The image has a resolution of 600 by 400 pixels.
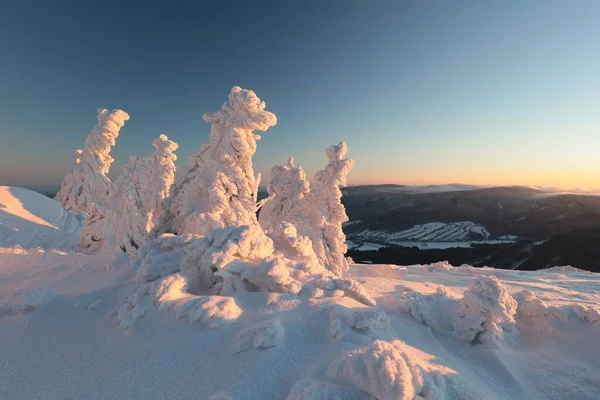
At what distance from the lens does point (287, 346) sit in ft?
17.7

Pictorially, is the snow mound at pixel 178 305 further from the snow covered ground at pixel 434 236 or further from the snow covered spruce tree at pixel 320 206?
the snow covered ground at pixel 434 236

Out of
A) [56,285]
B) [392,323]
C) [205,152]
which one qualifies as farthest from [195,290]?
[205,152]

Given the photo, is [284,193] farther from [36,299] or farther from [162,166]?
[36,299]

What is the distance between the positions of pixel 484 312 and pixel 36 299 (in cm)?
1134

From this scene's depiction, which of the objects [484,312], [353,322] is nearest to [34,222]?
Result: [353,322]

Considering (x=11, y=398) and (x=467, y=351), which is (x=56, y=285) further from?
(x=467, y=351)

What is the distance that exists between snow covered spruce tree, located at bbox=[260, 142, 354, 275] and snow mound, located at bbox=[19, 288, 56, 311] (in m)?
14.6

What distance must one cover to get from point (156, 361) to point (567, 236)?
272 feet

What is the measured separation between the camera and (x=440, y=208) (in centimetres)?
15275

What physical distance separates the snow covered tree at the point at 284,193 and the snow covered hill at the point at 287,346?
19263mm

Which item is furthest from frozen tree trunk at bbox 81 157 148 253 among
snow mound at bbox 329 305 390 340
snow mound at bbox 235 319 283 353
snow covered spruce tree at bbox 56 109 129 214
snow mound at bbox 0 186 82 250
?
snow mound at bbox 329 305 390 340

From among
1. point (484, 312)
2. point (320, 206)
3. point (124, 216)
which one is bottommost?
point (484, 312)

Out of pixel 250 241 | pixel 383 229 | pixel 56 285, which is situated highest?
pixel 250 241

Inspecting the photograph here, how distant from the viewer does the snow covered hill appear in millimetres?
4598
